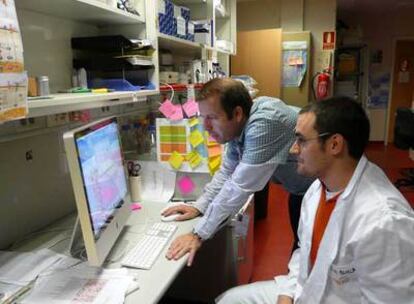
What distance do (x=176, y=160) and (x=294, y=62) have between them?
140 inches

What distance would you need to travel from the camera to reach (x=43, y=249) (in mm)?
1383

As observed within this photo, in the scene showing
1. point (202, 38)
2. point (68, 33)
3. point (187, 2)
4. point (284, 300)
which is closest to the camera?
point (284, 300)

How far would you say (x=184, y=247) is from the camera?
1413mm

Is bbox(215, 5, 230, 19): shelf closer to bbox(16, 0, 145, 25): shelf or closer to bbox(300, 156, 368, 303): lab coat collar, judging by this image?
bbox(16, 0, 145, 25): shelf

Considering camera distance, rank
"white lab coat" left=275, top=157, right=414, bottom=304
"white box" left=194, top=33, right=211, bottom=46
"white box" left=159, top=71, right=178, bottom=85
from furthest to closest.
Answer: "white box" left=194, top=33, right=211, bottom=46, "white box" left=159, top=71, right=178, bottom=85, "white lab coat" left=275, top=157, right=414, bottom=304

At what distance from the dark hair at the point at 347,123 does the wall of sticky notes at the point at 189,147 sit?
2.74 ft

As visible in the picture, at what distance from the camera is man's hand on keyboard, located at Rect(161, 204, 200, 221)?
1729 mm

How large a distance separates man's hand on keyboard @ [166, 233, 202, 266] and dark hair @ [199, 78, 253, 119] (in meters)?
0.56

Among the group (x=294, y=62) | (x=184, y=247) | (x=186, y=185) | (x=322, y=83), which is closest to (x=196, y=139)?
(x=186, y=185)

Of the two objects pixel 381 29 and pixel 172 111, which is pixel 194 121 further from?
pixel 381 29

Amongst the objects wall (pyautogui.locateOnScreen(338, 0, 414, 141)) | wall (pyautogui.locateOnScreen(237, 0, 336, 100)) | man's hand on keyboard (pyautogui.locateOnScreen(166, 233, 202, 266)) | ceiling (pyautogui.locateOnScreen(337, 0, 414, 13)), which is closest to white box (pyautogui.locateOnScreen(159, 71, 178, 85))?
man's hand on keyboard (pyautogui.locateOnScreen(166, 233, 202, 266))

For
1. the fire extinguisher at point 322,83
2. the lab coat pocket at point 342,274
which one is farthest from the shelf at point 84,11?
the fire extinguisher at point 322,83

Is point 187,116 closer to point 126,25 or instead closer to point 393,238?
point 126,25

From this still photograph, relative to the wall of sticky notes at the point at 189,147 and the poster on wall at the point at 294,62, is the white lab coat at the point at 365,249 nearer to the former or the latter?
the wall of sticky notes at the point at 189,147
